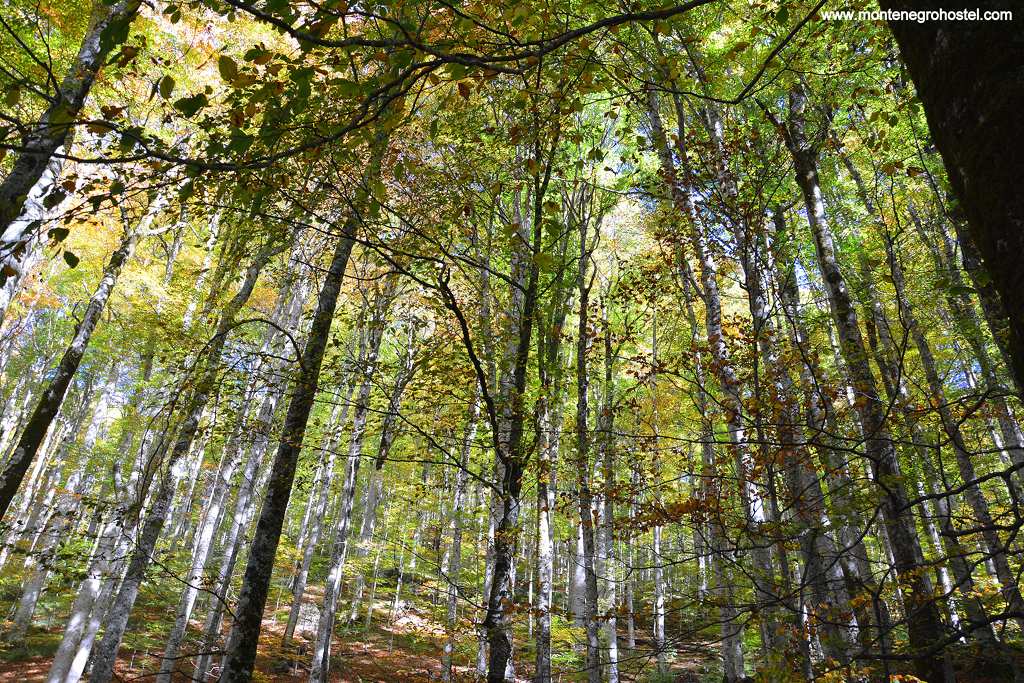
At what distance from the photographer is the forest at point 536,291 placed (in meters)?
2.51

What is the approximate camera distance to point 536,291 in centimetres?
618

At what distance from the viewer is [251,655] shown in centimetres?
508

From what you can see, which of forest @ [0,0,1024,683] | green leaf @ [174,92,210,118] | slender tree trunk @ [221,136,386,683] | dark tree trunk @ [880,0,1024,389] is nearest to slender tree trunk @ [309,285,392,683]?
forest @ [0,0,1024,683]

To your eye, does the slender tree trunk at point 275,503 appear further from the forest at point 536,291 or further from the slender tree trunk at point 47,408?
the slender tree trunk at point 47,408

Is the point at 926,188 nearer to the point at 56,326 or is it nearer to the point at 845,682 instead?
the point at 845,682

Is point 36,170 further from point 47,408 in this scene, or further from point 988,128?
point 988,128

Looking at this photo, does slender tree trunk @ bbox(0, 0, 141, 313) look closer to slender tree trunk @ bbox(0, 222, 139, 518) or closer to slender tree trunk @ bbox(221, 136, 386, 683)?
slender tree trunk @ bbox(0, 222, 139, 518)

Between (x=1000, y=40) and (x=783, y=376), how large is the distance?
6.96 meters

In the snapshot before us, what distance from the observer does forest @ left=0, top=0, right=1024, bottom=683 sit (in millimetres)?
2506

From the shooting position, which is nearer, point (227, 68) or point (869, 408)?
point (227, 68)

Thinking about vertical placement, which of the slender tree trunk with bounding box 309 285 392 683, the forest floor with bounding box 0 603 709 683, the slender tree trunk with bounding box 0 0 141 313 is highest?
the slender tree trunk with bounding box 0 0 141 313

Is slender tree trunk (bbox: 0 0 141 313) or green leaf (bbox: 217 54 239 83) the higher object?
slender tree trunk (bbox: 0 0 141 313)

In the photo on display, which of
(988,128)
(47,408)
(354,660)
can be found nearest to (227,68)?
(988,128)

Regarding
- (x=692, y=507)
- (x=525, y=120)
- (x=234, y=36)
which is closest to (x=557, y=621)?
(x=692, y=507)
